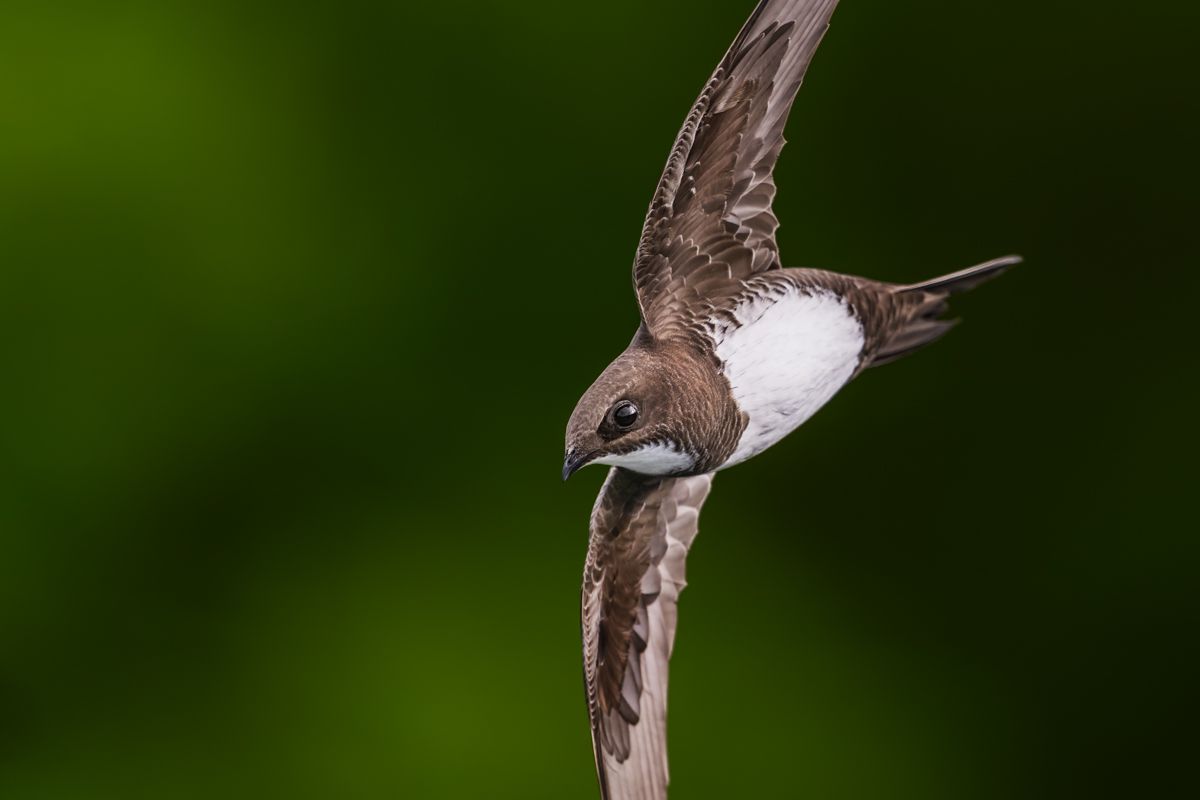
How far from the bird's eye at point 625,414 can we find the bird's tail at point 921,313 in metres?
0.36

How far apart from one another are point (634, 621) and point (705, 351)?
0.31 meters

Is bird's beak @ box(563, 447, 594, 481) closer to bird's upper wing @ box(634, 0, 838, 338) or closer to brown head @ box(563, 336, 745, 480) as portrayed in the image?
brown head @ box(563, 336, 745, 480)

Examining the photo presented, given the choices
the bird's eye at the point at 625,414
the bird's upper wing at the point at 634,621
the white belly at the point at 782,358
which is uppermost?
the white belly at the point at 782,358

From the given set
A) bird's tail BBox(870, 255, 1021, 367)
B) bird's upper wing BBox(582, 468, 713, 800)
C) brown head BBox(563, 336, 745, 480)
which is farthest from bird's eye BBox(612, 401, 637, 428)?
bird's tail BBox(870, 255, 1021, 367)

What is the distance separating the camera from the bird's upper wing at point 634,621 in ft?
4.23

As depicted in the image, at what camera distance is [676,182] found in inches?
46.9

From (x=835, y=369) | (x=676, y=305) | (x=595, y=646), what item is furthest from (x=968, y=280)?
(x=595, y=646)

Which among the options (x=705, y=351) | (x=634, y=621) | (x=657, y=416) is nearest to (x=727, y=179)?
(x=705, y=351)

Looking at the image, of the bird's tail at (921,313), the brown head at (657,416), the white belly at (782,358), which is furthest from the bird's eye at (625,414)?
the bird's tail at (921,313)

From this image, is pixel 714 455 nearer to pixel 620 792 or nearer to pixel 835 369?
pixel 835 369

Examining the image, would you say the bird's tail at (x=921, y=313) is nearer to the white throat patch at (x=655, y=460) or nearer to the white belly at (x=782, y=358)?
the white belly at (x=782, y=358)

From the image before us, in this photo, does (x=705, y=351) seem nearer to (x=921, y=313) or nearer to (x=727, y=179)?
(x=727, y=179)

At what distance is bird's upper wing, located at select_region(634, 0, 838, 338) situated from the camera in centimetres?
118

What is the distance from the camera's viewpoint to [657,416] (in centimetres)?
103
